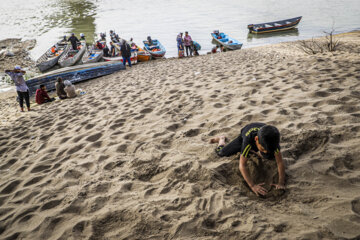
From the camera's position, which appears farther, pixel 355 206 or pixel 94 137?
pixel 94 137

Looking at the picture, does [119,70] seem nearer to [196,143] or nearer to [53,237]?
[196,143]

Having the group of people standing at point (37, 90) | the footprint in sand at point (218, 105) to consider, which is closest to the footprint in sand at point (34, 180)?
the footprint in sand at point (218, 105)

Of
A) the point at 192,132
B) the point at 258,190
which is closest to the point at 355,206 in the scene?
the point at 258,190

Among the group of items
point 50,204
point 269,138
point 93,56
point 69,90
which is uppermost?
point 93,56

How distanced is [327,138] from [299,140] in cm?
37

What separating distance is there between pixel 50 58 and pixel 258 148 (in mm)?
17903

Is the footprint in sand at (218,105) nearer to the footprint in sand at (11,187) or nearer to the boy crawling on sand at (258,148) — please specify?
the boy crawling on sand at (258,148)

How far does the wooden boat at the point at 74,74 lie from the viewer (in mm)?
9578

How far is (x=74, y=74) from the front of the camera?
10.2 m

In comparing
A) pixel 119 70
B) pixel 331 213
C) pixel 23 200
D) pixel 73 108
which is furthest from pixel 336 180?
pixel 119 70

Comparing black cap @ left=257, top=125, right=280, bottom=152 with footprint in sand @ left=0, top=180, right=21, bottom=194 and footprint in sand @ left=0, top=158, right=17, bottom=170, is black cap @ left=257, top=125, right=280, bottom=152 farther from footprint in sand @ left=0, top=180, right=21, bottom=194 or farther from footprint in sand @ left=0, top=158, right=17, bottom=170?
footprint in sand @ left=0, top=158, right=17, bottom=170

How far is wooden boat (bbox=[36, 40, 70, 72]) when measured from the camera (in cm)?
1434

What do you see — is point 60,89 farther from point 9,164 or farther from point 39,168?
point 39,168

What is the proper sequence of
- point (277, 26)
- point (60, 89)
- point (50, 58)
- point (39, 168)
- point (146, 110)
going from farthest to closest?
point (277, 26) < point (50, 58) < point (60, 89) < point (146, 110) < point (39, 168)
